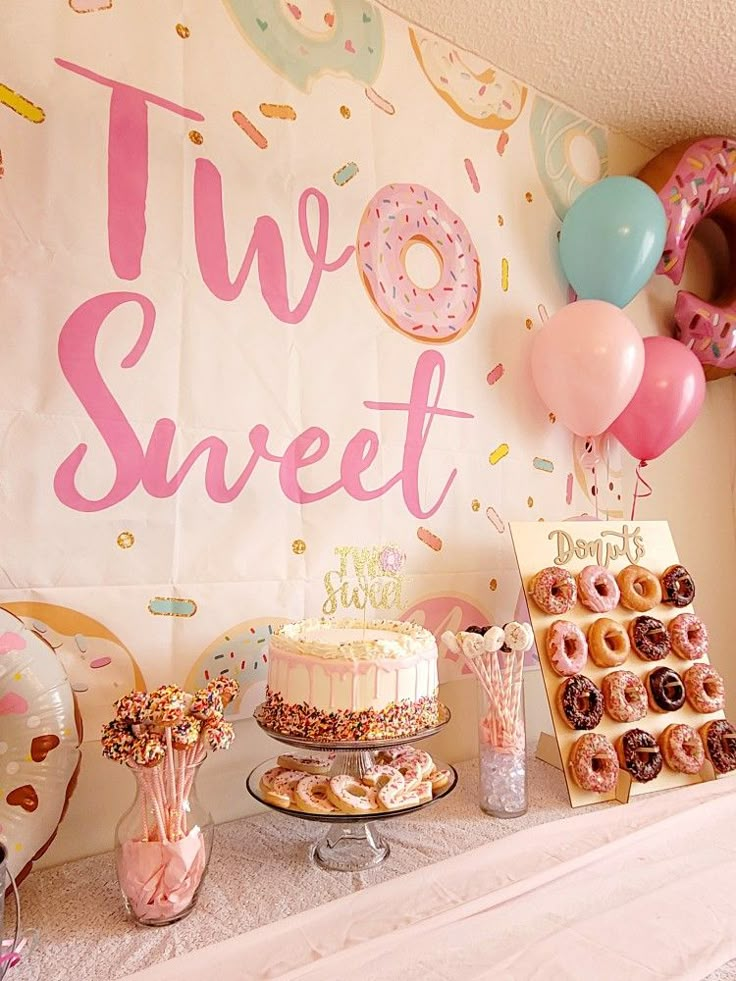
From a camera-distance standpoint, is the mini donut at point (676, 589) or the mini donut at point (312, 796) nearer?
the mini donut at point (312, 796)

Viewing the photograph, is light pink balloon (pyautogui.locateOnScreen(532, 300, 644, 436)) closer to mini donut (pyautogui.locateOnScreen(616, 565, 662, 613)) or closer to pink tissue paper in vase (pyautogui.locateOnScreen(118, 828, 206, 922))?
mini donut (pyautogui.locateOnScreen(616, 565, 662, 613))

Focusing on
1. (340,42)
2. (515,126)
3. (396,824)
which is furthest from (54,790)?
(515,126)

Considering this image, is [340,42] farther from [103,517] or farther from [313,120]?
[103,517]

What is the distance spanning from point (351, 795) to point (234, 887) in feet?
0.67

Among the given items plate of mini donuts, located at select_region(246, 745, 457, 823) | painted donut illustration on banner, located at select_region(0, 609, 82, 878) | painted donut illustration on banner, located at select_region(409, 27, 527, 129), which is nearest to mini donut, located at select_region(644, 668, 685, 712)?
plate of mini donuts, located at select_region(246, 745, 457, 823)

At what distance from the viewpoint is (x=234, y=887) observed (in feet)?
3.31

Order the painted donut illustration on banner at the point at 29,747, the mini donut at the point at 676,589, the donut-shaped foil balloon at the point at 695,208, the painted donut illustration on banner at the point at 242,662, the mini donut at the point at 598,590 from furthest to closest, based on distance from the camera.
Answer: the donut-shaped foil balloon at the point at 695,208 → the mini donut at the point at 676,589 → the mini donut at the point at 598,590 → the painted donut illustration on banner at the point at 242,662 → the painted donut illustration on banner at the point at 29,747

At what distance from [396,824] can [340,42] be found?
61.4 inches

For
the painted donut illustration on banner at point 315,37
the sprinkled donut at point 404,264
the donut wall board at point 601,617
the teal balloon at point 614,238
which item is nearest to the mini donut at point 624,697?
the donut wall board at point 601,617

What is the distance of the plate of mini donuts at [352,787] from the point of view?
1.02m

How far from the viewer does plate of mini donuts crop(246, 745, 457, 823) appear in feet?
3.35

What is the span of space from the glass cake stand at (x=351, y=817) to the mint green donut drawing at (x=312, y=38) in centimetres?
126

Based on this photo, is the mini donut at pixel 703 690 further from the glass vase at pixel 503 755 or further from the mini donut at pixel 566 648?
the glass vase at pixel 503 755

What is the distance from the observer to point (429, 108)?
1.66 metres
